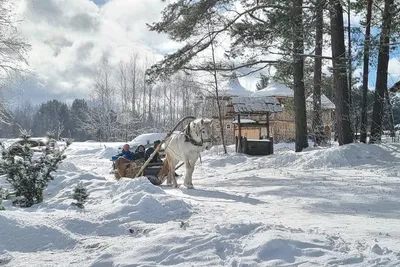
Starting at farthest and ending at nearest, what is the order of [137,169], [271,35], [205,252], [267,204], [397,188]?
[271,35] → [137,169] → [397,188] → [267,204] → [205,252]

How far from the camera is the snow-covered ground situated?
13.4ft

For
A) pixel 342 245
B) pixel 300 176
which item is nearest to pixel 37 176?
pixel 342 245

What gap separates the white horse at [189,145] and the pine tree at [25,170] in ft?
12.0

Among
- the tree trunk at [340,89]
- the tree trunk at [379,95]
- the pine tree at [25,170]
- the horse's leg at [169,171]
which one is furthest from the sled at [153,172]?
the tree trunk at [379,95]

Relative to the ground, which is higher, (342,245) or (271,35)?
(271,35)

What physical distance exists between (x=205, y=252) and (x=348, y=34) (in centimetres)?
1512

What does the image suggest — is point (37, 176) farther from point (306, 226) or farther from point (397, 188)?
point (397, 188)

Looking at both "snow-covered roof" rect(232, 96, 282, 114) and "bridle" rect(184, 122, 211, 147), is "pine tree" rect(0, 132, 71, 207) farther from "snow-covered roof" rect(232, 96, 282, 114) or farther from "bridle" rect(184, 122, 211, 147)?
"snow-covered roof" rect(232, 96, 282, 114)

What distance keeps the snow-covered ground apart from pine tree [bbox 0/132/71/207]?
1.08 ft

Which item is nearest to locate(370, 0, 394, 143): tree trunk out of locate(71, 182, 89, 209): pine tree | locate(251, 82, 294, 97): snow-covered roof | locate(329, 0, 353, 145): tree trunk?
locate(329, 0, 353, 145): tree trunk

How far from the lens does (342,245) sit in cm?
424

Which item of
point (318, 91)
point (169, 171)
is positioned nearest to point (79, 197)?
point (169, 171)

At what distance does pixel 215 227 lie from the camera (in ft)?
16.1

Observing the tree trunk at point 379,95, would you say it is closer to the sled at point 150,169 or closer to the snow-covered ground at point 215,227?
the snow-covered ground at point 215,227
